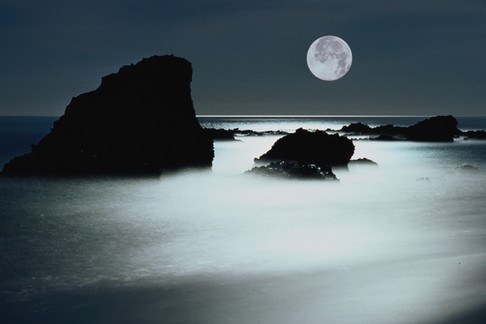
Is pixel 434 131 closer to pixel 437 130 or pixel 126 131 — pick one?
pixel 437 130

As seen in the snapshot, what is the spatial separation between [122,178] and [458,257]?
97.5ft

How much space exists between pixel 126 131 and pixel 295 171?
13744 millimetres

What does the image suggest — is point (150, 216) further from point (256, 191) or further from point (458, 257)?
point (458, 257)

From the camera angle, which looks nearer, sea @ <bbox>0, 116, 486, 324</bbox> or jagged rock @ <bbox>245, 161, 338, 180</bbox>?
sea @ <bbox>0, 116, 486, 324</bbox>

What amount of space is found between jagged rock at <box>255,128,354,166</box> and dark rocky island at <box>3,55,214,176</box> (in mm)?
6727

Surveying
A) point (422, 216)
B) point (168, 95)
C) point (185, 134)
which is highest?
point (168, 95)

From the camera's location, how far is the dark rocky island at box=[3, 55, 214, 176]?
47.3 m

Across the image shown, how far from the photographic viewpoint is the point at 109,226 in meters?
31.1

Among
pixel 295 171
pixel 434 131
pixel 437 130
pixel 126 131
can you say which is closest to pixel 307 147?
pixel 295 171

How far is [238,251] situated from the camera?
24.3 metres

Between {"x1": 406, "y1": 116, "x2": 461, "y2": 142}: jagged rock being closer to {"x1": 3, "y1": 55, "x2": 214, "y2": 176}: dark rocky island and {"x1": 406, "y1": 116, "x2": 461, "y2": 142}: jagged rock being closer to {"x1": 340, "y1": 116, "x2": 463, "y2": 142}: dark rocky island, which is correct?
{"x1": 340, "y1": 116, "x2": 463, "y2": 142}: dark rocky island

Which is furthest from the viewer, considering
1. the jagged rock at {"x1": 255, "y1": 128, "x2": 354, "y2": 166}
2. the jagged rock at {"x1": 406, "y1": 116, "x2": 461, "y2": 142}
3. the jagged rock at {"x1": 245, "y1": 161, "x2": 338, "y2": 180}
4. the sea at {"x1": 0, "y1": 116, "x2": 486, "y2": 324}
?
the jagged rock at {"x1": 406, "y1": 116, "x2": 461, "y2": 142}

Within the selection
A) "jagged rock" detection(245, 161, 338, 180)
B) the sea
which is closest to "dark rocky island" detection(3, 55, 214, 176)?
the sea

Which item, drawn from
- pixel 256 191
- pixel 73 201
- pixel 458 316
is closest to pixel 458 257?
pixel 458 316
